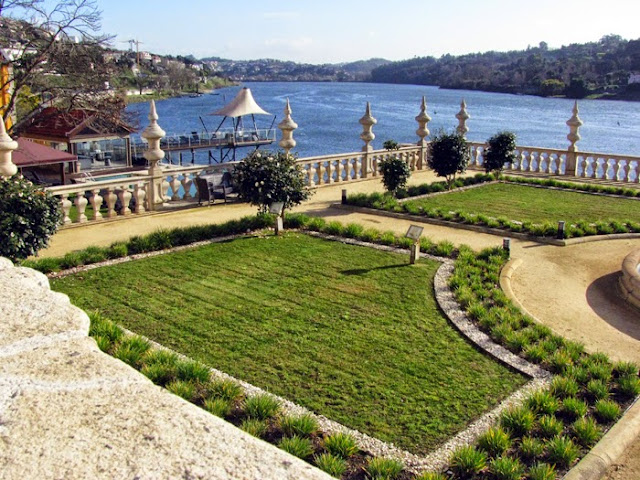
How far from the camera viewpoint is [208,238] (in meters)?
12.7

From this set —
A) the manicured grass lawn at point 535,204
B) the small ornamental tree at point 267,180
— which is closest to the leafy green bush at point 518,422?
the small ornamental tree at point 267,180

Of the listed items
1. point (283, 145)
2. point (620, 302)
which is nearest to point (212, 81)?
point (283, 145)

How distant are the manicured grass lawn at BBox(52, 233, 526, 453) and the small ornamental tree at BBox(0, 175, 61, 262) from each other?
2.25 ft

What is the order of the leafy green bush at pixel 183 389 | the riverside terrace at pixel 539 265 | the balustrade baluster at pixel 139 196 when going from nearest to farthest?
1. the leafy green bush at pixel 183 389
2. the riverside terrace at pixel 539 265
3. the balustrade baluster at pixel 139 196

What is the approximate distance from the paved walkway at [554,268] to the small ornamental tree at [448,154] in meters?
3.30

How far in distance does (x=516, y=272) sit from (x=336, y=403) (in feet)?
18.6

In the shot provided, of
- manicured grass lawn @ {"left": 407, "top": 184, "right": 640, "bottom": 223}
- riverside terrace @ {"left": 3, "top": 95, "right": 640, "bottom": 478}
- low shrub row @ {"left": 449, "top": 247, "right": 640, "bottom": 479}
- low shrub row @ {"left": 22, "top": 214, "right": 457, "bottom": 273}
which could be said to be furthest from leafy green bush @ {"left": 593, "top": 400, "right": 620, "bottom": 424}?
manicured grass lawn @ {"left": 407, "top": 184, "right": 640, "bottom": 223}

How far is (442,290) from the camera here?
965 cm

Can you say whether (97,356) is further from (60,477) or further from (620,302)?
(620,302)

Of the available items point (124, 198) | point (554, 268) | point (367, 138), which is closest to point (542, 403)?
point (554, 268)

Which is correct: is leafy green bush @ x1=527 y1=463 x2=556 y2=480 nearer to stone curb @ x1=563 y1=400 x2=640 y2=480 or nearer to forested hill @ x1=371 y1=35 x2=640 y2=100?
stone curb @ x1=563 y1=400 x2=640 y2=480

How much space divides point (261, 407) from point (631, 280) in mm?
6491

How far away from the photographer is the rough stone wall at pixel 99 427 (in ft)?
10.2

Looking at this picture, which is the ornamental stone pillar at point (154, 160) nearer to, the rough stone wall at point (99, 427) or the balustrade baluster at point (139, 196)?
the balustrade baluster at point (139, 196)
